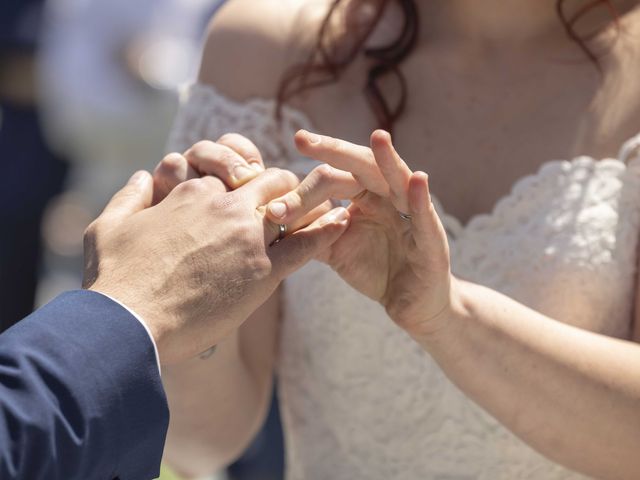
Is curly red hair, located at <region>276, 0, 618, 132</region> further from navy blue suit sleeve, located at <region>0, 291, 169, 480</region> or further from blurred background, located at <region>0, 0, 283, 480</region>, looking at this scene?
blurred background, located at <region>0, 0, 283, 480</region>

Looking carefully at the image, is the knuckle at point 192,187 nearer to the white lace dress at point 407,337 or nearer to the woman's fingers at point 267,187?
the woman's fingers at point 267,187

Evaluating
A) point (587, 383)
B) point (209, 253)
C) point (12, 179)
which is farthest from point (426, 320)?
point (12, 179)

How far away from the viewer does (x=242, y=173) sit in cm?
179

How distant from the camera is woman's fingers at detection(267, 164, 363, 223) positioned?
170 centimetres

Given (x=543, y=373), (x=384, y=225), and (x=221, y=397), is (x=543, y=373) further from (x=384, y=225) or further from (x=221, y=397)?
(x=221, y=397)

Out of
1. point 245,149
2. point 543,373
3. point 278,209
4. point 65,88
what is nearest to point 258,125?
point 245,149

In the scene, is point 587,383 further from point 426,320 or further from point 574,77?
point 574,77

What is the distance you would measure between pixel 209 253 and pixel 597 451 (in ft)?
2.48

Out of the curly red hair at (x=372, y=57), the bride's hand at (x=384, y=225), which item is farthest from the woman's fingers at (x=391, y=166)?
the curly red hair at (x=372, y=57)

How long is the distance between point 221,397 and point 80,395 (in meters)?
0.89

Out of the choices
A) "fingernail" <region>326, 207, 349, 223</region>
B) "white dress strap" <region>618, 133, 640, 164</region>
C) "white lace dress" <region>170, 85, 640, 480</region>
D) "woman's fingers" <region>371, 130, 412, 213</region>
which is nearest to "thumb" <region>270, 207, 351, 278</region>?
"fingernail" <region>326, 207, 349, 223</region>

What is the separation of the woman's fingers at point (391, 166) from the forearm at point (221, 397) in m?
0.60

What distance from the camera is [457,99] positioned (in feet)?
7.51

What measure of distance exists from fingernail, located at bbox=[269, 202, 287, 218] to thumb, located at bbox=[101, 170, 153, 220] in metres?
0.22
